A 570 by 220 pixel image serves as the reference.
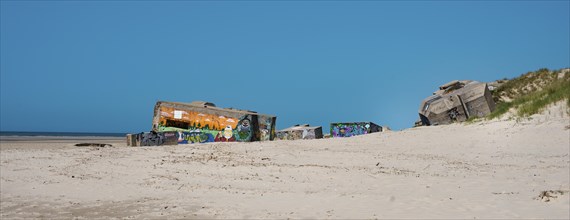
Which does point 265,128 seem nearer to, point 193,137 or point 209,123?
point 209,123

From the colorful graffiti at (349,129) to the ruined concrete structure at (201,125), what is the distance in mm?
5217

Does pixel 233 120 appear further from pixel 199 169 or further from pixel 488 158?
pixel 488 158

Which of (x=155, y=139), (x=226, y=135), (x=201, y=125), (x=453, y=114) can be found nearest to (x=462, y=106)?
(x=453, y=114)

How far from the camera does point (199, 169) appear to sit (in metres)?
13.0

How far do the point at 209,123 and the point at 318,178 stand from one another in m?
11.9

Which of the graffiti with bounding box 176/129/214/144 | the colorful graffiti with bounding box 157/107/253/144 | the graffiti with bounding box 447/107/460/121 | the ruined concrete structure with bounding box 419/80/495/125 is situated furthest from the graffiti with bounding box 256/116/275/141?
the graffiti with bounding box 447/107/460/121

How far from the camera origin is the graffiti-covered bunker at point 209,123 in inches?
876

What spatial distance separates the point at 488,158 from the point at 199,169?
817cm

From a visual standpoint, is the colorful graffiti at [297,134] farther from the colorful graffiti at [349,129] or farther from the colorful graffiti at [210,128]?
the colorful graffiti at [210,128]

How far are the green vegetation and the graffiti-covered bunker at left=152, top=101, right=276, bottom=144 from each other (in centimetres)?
1020

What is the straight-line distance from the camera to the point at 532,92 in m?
24.5

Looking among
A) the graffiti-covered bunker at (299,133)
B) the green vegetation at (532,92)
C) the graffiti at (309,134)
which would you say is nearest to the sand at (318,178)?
the green vegetation at (532,92)

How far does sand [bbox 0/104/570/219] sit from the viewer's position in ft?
26.9

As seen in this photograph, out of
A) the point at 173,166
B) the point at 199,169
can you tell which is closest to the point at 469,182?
the point at 199,169
